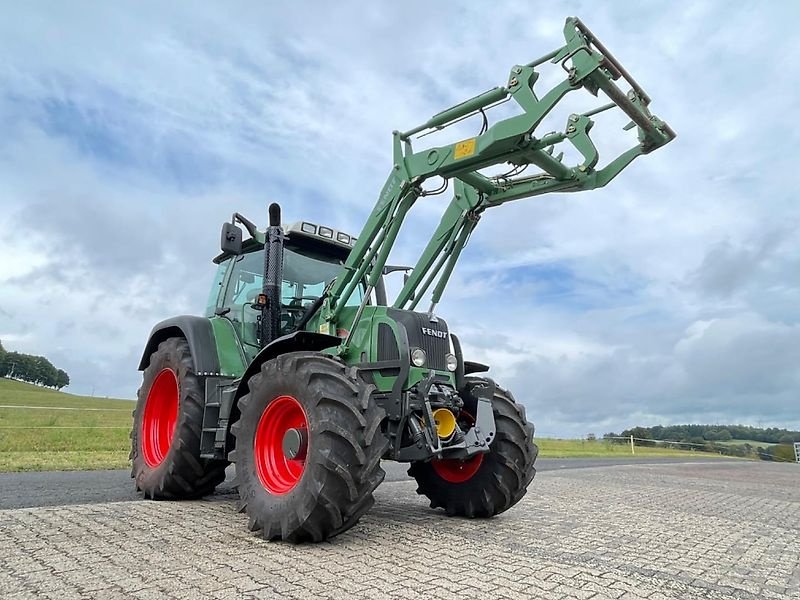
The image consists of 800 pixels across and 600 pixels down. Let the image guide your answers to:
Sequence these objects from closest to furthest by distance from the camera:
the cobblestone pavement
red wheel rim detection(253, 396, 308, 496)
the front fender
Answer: the cobblestone pavement, red wheel rim detection(253, 396, 308, 496), the front fender

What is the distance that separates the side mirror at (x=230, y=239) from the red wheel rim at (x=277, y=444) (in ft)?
6.37

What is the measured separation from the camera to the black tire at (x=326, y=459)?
Result: 4.00m

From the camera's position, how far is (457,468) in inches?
234

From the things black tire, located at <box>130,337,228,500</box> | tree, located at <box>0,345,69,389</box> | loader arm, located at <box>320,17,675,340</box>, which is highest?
tree, located at <box>0,345,69,389</box>

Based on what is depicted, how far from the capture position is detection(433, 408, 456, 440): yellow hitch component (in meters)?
5.22

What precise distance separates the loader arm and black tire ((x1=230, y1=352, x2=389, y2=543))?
1.02m

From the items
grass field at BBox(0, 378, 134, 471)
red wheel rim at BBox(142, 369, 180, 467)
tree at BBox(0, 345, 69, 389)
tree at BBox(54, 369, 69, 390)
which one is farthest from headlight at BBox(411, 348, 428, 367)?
tree at BBox(54, 369, 69, 390)

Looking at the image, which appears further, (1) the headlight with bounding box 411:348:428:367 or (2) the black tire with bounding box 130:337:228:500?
(2) the black tire with bounding box 130:337:228:500

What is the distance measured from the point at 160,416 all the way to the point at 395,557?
418cm

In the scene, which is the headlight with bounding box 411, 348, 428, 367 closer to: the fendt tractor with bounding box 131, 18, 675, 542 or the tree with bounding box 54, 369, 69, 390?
the fendt tractor with bounding box 131, 18, 675, 542

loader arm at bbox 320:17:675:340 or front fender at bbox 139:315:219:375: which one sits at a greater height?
loader arm at bbox 320:17:675:340

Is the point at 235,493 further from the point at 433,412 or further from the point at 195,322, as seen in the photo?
the point at 433,412

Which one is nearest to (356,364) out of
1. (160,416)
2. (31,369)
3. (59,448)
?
(160,416)

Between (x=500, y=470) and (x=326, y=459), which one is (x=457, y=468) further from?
(x=326, y=459)
